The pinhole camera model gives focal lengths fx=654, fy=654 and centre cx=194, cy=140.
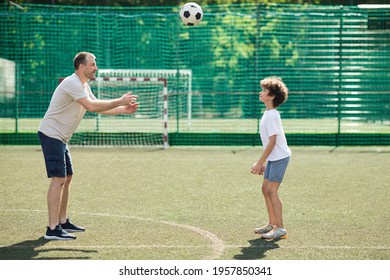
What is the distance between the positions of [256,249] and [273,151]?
116 cm

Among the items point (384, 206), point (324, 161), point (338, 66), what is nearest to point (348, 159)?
point (324, 161)

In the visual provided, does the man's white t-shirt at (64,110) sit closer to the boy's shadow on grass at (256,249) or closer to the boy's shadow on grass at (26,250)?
the boy's shadow on grass at (26,250)

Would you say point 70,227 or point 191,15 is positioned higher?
point 191,15

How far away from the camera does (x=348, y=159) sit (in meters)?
15.1

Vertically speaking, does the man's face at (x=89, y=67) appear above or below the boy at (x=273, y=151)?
above

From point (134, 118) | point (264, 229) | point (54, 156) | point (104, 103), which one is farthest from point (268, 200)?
point (134, 118)

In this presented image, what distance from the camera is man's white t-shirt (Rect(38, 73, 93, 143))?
6926 millimetres

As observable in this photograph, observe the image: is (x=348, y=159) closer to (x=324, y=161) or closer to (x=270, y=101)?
(x=324, y=161)

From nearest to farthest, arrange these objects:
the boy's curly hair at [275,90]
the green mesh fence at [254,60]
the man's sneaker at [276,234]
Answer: the man's sneaker at [276,234] → the boy's curly hair at [275,90] → the green mesh fence at [254,60]

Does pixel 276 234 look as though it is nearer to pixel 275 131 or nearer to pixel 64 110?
pixel 275 131

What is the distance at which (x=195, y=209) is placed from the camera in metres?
8.52

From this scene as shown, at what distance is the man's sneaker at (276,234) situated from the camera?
6.77 metres

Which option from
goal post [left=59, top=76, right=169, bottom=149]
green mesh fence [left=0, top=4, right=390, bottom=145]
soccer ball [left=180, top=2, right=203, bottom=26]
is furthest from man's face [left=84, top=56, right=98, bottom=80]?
green mesh fence [left=0, top=4, right=390, bottom=145]

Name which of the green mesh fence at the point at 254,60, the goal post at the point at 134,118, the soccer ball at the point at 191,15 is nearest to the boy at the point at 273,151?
the soccer ball at the point at 191,15
